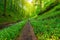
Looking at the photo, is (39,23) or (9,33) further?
(39,23)

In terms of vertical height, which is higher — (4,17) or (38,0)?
(38,0)

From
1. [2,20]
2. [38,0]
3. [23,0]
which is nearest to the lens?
[2,20]

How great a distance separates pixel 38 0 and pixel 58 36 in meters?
45.3

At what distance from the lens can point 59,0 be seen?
45.2 metres

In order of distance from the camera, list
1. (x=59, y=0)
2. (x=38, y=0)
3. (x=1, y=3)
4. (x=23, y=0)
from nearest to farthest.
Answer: (x=59, y=0), (x=38, y=0), (x=1, y=3), (x=23, y=0)

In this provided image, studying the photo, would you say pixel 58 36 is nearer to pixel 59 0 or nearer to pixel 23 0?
pixel 59 0

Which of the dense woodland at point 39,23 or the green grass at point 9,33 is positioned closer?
the green grass at point 9,33

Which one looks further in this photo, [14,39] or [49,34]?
[49,34]

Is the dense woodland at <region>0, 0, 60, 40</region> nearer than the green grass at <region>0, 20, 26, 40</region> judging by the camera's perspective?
No

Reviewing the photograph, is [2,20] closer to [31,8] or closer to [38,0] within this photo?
[38,0]

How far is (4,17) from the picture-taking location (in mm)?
43062

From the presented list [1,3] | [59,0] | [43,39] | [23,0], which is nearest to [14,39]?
[43,39]

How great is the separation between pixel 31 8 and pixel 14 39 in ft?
288

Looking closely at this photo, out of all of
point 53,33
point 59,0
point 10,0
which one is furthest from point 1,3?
point 53,33
